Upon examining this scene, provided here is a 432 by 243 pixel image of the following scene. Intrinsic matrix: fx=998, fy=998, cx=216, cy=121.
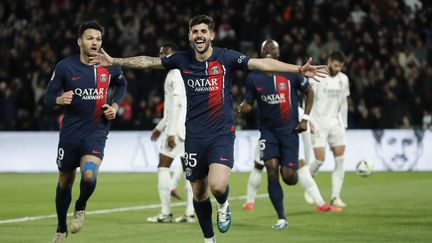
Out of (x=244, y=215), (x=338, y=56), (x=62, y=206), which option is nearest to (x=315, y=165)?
(x=338, y=56)

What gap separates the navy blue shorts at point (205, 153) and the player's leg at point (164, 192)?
11.4 ft

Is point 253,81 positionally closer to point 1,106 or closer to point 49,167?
point 49,167

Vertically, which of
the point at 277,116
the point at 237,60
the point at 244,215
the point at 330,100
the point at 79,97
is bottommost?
the point at 244,215

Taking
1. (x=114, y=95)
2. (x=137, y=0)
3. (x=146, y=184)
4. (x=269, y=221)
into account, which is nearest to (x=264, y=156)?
(x=269, y=221)

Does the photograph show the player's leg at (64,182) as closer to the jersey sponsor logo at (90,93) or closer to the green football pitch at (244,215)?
the jersey sponsor logo at (90,93)

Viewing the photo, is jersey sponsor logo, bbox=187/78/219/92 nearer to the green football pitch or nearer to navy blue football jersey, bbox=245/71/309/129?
the green football pitch

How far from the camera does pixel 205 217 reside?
987cm

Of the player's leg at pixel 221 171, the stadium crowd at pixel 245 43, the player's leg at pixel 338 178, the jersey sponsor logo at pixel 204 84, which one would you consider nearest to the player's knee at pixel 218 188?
the player's leg at pixel 221 171

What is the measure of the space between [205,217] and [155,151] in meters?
13.7

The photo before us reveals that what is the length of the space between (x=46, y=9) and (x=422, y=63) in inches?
452

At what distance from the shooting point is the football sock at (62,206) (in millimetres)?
10383

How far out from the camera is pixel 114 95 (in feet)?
36.0

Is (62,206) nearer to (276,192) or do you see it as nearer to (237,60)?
(237,60)

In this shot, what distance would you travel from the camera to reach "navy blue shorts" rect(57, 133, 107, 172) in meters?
10.4
